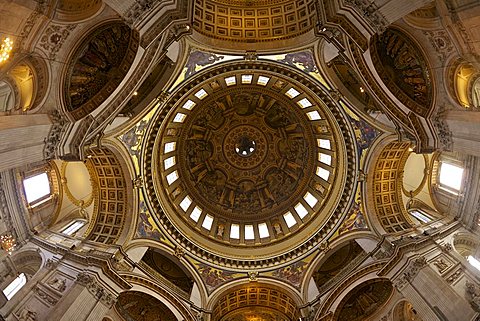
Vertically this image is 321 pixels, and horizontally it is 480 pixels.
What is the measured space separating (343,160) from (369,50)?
395 inches

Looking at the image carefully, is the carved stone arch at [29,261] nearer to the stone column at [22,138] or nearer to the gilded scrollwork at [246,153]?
the stone column at [22,138]

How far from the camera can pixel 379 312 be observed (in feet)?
63.3

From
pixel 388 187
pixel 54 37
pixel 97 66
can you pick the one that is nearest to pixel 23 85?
pixel 54 37

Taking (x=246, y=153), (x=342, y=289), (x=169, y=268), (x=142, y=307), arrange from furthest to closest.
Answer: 1. (x=246, y=153)
2. (x=169, y=268)
3. (x=142, y=307)
4. (x=342, y=289)

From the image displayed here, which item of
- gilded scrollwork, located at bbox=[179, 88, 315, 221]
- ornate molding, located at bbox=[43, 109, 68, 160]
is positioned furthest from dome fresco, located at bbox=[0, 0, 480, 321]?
gilded scrollwork, located at bbox=[179, 88, 315, 221]

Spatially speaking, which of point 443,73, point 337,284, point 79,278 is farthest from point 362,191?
point 79,278

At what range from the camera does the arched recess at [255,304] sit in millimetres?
22750

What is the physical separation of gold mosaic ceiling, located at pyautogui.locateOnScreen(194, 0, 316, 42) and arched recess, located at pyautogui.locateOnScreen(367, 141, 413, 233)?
844cm

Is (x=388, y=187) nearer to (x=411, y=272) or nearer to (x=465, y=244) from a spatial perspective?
(x=465, y=244)

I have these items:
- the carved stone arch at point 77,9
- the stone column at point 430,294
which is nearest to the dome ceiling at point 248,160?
the stone column at point 430,294

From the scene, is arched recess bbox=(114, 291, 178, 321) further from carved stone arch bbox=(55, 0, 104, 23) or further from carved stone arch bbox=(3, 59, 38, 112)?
carved stone arch bbox=(55, 0, 104, 23)

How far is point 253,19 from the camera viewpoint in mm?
18969

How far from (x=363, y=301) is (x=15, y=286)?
17.6 metres

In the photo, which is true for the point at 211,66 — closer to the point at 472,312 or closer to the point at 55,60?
the point at 55,60
